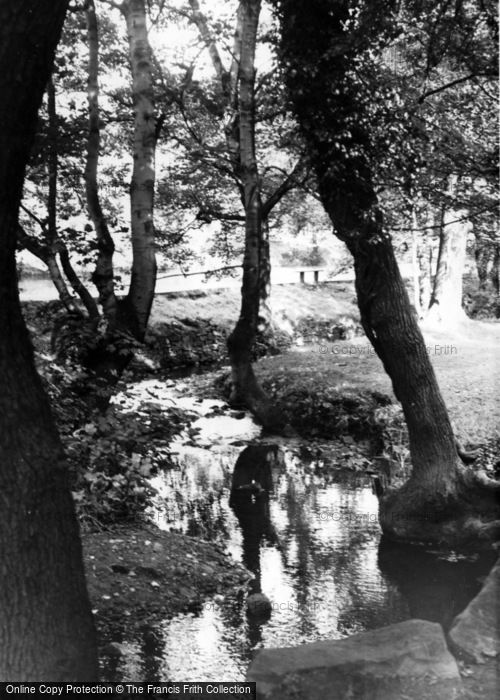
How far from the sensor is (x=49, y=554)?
360 centimetres

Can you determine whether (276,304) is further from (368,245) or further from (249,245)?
(368,245)

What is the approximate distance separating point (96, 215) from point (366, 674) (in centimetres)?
701

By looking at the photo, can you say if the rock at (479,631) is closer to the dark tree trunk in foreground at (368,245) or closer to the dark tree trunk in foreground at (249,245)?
the dark tree trunk in foreground at (368,245)

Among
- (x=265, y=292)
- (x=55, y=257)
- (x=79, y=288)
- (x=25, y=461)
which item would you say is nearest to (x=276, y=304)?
Answer: (x=265, y=292)

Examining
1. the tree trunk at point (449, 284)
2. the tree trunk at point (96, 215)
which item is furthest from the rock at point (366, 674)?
the tree trunk at point (449, 284)

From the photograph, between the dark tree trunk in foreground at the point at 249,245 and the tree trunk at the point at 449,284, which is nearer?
the dark tree trunk in foreground at the point at 249,245

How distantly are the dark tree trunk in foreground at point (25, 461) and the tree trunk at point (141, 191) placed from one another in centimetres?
535

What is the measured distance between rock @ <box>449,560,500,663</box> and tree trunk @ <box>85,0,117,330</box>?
4.79m

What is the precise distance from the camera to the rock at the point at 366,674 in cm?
408

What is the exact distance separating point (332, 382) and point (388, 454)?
2792mm

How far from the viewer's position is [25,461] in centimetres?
354

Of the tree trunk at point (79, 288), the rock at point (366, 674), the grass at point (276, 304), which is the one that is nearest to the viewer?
the rock at point (366, 674)

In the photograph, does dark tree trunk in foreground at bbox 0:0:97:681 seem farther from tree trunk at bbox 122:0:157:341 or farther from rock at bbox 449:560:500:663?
tree trunk at bbox 122:0:157:341

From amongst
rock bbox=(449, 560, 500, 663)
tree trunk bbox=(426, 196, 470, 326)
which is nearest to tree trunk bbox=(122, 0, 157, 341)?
rock bbox=(449, 560, 500, 663)
